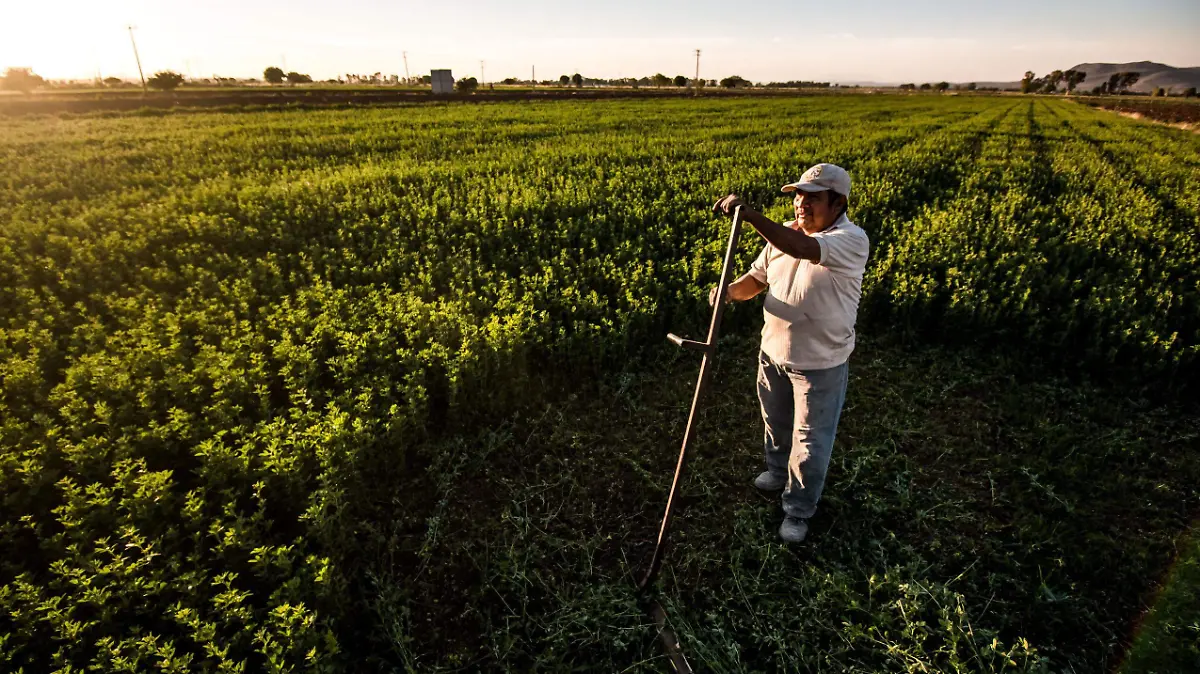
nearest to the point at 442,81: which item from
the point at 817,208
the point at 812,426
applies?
the point at 817,208

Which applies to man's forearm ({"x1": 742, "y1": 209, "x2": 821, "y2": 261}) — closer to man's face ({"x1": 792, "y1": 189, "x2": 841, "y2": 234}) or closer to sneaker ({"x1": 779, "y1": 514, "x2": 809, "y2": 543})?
man's face ({"x1": 792, "y1": 189, "x2": 841, "y2": 234})

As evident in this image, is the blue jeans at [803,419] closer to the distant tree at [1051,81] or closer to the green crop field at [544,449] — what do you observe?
the green crop field at [544,449]

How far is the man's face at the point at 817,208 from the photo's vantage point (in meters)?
2.79

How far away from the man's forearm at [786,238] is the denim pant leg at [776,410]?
902mm

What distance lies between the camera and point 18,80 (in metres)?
52.2

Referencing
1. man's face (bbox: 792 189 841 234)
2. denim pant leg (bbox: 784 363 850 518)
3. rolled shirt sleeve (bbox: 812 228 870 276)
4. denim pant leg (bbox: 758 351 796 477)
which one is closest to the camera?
rolled shirt sleeve (bbox: 812 228 870 276)

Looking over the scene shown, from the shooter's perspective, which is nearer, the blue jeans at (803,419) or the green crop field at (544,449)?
the green crop field at (544,449)

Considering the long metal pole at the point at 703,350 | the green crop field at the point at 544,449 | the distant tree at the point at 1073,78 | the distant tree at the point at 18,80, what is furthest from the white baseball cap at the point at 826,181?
the distant tree at the point at 1073,78

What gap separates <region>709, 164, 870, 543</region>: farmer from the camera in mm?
2699

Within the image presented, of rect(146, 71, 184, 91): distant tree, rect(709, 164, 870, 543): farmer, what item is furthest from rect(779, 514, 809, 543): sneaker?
rect(146, 71, 184, 91): distant tree

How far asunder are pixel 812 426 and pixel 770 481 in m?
0.89

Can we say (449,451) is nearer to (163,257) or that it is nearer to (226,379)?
(226,379)

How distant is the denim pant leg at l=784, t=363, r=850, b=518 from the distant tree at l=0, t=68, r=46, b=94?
74.3 m

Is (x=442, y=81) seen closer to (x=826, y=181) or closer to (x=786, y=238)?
(x=826, y=181)
